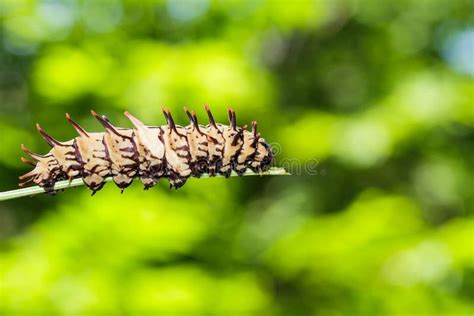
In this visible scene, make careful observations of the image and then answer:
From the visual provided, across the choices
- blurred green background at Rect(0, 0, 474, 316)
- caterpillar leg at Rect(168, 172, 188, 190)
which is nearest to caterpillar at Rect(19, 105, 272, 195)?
caterpillar leg at Rect(168, 172, 188, 190)

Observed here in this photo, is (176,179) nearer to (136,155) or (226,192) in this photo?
(136,155)

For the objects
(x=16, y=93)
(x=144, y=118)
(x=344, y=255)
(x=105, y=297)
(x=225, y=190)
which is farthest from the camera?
(x=16, y=93)

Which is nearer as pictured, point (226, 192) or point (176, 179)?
point (176, 179)

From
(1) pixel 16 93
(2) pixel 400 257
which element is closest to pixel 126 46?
(1) pixel 16 93

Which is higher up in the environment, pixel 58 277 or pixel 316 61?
pixel 316 61

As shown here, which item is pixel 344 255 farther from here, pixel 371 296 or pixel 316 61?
pixel 316 61

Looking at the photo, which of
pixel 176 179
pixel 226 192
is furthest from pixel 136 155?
pixel 226 192

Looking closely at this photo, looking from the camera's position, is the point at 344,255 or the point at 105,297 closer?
the point at 105,297
